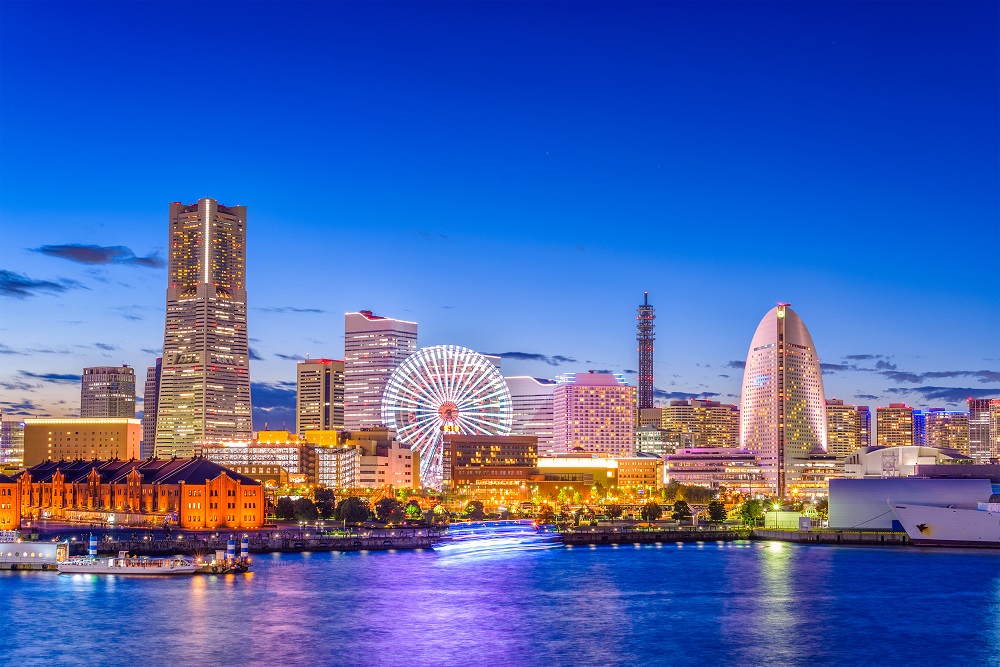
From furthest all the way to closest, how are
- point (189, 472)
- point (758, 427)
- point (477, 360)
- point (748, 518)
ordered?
point (758, 427)
point (477, 360)
point (748, 518)
point (189, 472)

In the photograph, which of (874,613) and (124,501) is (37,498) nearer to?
(124,501)

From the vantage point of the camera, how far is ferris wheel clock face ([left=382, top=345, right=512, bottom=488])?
155 metres

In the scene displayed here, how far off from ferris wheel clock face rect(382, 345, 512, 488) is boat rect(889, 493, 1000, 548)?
6389cm

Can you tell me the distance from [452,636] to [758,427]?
148 metres

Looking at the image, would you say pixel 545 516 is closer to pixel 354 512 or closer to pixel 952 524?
pixel 354 512

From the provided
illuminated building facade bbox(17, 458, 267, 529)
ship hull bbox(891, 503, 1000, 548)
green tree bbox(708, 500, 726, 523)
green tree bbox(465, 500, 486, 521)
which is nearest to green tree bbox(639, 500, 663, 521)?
green tree bbox(708, 500, 726, 523)

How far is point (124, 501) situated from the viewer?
346 ft

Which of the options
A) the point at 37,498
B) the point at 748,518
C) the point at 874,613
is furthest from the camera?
the point at 748,518

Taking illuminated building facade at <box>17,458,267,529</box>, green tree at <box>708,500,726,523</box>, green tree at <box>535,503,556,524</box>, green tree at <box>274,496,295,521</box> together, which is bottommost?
green tree at <box>535,503,556,524</box>

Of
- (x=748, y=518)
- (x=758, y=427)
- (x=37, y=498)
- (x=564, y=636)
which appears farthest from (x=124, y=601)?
(x=758, y=427)

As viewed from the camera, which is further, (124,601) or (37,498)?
(37,498)

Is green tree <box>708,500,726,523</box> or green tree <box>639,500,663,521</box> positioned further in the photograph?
green tree <box>639,500,663,521</box>

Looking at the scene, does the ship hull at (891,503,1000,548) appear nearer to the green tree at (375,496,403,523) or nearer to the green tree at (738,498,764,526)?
the green tree at (738,498,764,526)

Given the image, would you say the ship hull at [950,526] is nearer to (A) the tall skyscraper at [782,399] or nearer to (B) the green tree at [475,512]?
(B) the green tree at [475,512]
